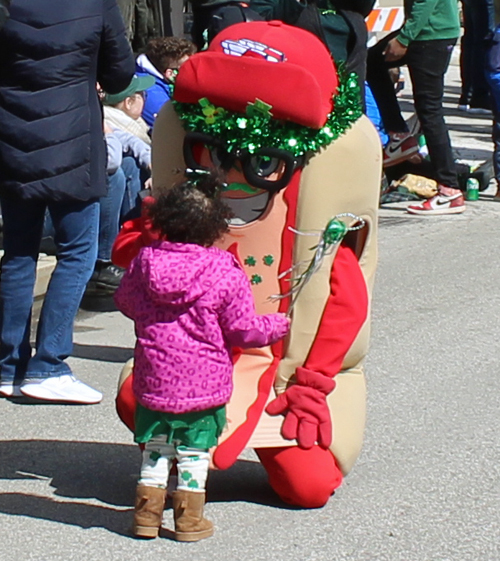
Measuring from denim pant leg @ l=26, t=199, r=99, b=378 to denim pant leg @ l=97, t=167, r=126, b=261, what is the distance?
151cm

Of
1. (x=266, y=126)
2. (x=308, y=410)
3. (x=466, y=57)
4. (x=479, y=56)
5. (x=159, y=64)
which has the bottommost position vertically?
(x=466, y=57)

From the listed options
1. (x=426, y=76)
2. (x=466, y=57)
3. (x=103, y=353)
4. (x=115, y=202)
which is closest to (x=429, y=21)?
(x=426, y=76)

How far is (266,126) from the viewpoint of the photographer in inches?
149

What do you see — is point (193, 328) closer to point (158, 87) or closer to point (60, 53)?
point (60, 53)

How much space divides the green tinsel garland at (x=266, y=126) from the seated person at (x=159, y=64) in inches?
136

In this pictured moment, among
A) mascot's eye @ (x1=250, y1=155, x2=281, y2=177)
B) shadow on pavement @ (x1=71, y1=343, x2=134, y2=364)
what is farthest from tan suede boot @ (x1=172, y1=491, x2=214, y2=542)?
shadow on pavement @ (x1=71, y1=343, x2=134, y2=364)

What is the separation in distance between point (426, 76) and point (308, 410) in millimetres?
5358

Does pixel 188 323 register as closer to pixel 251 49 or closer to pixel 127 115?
pixel 251 49

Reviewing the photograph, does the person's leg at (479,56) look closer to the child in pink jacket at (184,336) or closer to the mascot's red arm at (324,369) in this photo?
the mascot's red arm at (324,369)

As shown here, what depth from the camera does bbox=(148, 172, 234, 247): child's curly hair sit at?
3514 mm

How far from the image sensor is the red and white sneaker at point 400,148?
29.7ft

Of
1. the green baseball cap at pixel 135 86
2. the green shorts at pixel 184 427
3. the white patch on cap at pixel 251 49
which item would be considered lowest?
the green shorts at pixel 184 427

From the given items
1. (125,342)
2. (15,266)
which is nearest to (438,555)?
(15,266)

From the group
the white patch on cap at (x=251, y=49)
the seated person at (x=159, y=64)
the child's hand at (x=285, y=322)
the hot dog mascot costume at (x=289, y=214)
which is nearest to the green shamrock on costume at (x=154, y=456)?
the hot dog mascot costume at (x=289, y=214)
